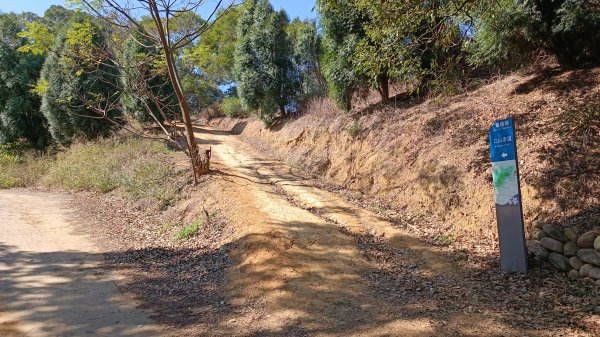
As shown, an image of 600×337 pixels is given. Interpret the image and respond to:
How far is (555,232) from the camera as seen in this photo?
536 centimetres

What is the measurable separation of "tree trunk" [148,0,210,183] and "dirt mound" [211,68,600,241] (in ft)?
11.3

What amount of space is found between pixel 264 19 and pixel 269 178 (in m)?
11.1

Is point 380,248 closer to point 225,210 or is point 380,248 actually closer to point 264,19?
point 225,210

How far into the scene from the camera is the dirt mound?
6414 millimetres

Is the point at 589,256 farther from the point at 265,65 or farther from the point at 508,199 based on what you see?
the point at 265,65

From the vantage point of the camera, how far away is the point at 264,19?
20.7 m

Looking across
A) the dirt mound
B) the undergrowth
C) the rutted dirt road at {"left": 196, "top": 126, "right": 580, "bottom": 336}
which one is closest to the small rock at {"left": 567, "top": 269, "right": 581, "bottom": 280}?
the rutted dirt road at {"left": 196, "top": 126, "right": 580, "bottom": 336}

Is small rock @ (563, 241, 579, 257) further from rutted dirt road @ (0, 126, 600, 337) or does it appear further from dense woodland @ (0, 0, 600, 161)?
dense woodland @ (0, 0, 600, 161)

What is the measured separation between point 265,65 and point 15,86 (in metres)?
11.6

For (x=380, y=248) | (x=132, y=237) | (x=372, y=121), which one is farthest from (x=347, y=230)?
(x=372, y=121)

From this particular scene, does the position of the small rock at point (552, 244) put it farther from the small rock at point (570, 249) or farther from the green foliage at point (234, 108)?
the green foliage at point (234, 108)

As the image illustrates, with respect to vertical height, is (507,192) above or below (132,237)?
above

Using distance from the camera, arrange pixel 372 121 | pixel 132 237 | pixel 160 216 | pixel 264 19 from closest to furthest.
A: pixel 132 237 < pixel 160 216 < pixel 372 121 < pixel 264 19

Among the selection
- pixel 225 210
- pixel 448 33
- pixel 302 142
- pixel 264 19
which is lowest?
pixel 225 210
